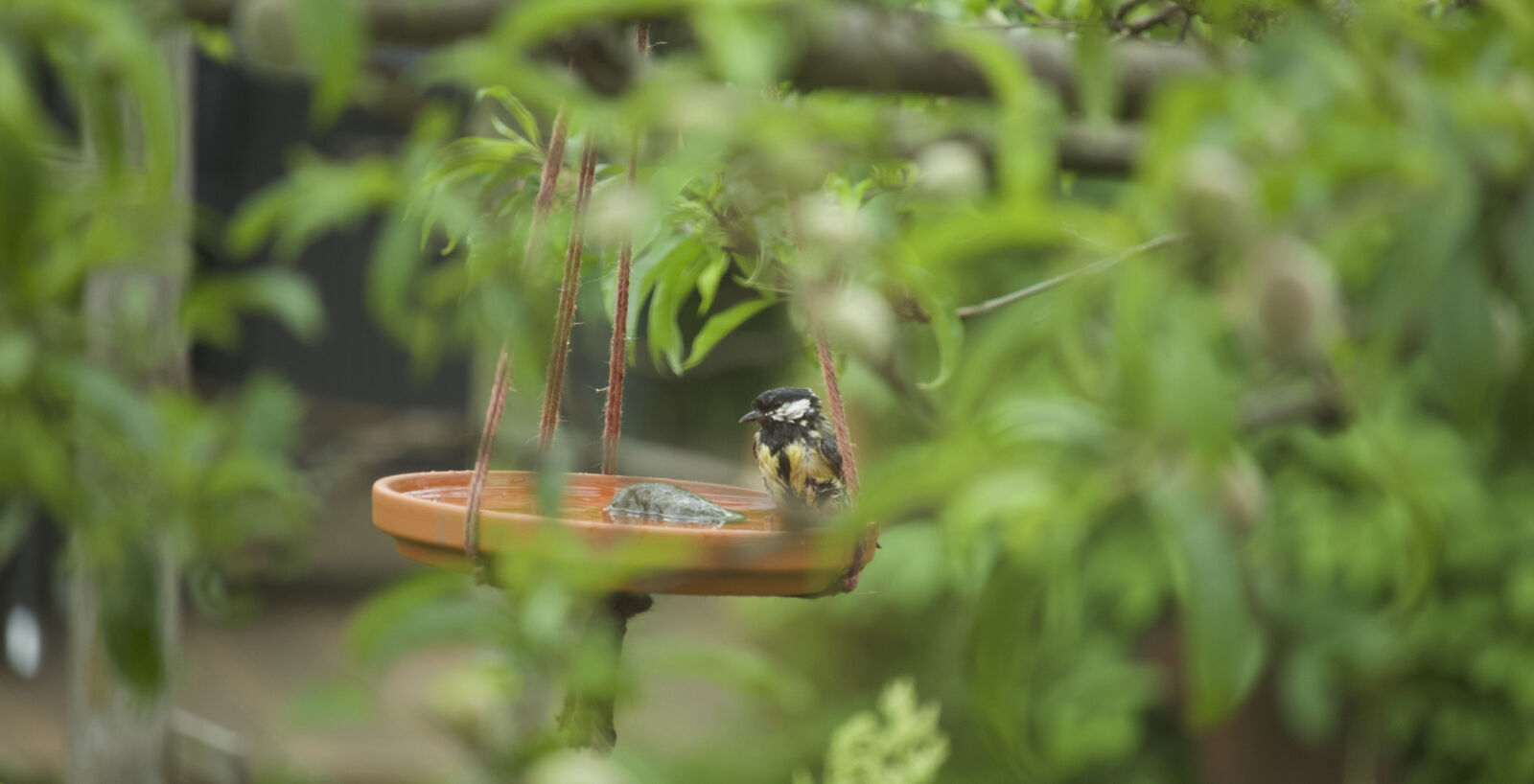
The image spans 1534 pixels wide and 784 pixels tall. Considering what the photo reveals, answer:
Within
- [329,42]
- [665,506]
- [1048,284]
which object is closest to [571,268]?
[665,506]

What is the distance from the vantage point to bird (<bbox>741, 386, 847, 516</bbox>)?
118cm

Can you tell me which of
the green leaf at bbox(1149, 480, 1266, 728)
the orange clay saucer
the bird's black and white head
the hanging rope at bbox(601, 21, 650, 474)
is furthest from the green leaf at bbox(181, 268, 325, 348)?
the green leaf at bbox(1149, 480, 1266, 728)

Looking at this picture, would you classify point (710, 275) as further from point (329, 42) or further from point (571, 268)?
point (329, 42)

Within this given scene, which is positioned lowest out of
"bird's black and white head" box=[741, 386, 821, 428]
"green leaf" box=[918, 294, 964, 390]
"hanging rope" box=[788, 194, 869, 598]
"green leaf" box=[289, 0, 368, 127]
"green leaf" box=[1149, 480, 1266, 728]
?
"bird's black and white head" box=[741, 386, 821, 428]

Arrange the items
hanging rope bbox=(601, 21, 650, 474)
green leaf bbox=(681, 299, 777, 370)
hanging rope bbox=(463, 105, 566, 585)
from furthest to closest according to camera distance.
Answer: hanging rope bbox=(601, 21, 650, 474) < green leaf bbox=(681, 299, 777, 370) < hanging rope bbox=(463, 105, 566, 585)

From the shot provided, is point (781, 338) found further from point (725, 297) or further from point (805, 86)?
point (805, 86)

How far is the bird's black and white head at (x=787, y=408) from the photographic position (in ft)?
4.00

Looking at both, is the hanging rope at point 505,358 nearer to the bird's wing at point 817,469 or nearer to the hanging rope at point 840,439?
the hanging rope at point 840,439

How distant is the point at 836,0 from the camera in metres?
0.64

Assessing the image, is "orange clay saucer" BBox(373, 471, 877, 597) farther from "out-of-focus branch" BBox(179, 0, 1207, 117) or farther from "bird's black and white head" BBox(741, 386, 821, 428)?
"out-of-focus branch" BBox(179, 0, 1207, 117)

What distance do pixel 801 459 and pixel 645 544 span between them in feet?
1.87

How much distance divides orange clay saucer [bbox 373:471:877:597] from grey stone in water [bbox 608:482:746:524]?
1 cm

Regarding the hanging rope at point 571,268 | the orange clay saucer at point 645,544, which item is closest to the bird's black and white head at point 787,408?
the orange clay saucer at point 645,544

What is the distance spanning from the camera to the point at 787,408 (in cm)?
123
